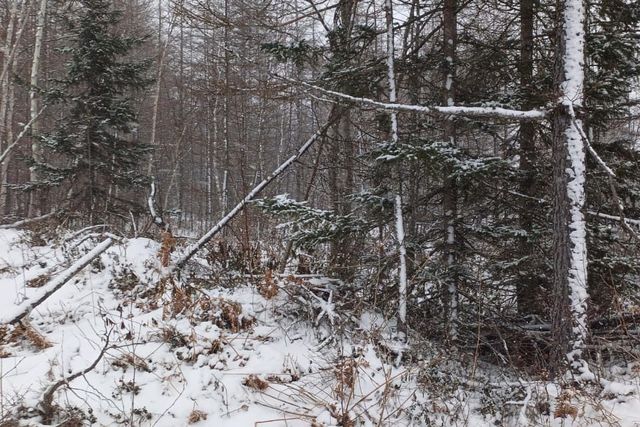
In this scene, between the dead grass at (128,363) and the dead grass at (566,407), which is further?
the dead grass at (128,363)

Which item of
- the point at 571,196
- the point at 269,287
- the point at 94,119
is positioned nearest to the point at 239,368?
the point at 269,287

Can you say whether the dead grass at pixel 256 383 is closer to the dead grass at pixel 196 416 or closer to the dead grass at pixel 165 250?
the dead grass at pixel 196 416

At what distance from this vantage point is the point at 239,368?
4418mm

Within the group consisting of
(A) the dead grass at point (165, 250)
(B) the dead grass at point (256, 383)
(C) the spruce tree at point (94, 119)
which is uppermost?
(C) the spruce tree at point (94, 119)

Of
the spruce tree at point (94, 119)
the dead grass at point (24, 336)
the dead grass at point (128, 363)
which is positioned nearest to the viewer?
the dead grass at point (128, 363)

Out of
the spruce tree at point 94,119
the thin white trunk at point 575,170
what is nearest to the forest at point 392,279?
the thin white trunk at point 575,170

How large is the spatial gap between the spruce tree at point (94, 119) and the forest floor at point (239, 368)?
5.98m

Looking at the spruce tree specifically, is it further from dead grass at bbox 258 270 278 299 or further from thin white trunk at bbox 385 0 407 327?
thin white trunk at bbox 385 0 407 327

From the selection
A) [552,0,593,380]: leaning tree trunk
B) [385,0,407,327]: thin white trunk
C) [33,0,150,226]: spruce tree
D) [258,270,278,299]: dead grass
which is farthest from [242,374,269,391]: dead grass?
[33,0,150,226]: spruce tree

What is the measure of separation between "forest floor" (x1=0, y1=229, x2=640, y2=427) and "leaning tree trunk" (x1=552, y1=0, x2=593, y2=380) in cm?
52

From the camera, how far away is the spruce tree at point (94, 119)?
11.3 meters

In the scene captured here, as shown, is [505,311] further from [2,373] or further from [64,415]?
[2,373]

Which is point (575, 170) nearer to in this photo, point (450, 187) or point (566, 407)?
point (450, 187)

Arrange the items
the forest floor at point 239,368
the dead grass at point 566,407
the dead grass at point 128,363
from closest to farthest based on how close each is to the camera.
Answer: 1. the dead grass at point 566,407
2. the forest floor at point 239,368
3. the dead grass at point 128,363
